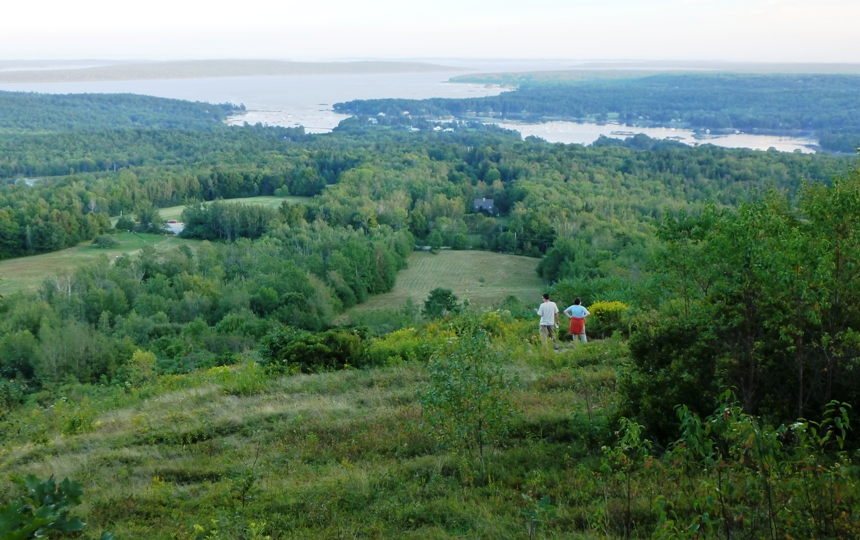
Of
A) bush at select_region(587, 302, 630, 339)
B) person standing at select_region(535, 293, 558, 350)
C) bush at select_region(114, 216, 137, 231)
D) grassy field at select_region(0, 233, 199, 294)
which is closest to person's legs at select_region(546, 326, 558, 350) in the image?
person standing at select_region(535, 293, 558, 350)

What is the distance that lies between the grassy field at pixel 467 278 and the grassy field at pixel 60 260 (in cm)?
2085

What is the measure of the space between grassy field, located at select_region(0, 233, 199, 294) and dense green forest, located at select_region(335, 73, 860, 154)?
62.6 m

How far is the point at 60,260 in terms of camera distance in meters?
52.9

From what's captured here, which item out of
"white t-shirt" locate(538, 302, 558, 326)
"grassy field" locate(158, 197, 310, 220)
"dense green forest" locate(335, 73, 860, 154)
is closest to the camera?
"white t-shirt" locate(538, 302, 558, 326)

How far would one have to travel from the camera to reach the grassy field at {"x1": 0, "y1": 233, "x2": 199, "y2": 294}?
152 feet

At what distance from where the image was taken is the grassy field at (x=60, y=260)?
4625 cm

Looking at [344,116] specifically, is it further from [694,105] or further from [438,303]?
[438,303]

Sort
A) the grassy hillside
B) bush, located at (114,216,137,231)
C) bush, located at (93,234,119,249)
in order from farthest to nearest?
bush, located at (114,216,137,231) → bush, located at (93,234,119,249) → the grassy hillside

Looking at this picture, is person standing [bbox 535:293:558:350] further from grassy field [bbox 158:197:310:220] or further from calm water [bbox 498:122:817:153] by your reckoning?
calm water [bbox 498:122:817:153]

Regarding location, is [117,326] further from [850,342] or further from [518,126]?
[518,126]

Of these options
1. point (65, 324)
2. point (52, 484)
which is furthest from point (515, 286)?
point (52, 484)

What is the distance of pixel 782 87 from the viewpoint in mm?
113062

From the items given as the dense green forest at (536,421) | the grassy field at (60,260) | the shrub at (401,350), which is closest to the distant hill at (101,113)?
the grassy field at (60,260)

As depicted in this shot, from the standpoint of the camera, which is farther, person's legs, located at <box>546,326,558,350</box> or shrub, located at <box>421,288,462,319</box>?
shrub, located at <box>421,288,462,319</box>
